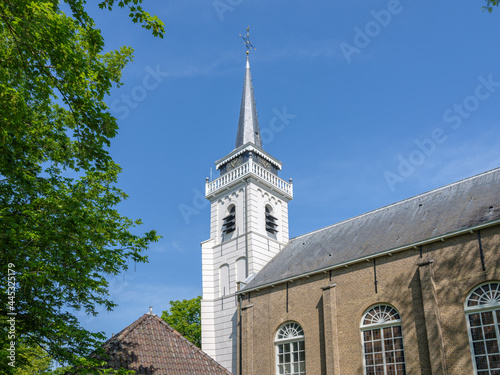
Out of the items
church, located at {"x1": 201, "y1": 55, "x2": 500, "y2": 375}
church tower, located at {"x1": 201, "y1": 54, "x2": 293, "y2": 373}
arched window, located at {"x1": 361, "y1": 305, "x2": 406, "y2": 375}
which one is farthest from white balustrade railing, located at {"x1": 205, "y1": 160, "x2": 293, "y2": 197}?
arched window, located at {"x1": 361, "y1": 305, "x2": 406, "y2": 375}

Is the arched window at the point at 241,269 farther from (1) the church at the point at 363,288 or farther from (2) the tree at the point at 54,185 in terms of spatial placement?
(2) the tree at the point at 54,185

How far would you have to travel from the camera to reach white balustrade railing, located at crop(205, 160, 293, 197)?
27631 mm

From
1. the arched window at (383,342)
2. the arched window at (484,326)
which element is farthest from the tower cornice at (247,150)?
the arched window at (484,326)

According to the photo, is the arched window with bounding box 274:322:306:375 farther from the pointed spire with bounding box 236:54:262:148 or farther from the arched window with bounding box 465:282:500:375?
the pointed spire with bounding box 236:54:262:148

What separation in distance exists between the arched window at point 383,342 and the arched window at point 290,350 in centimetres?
329

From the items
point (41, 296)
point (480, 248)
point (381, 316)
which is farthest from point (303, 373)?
point (41, 296)

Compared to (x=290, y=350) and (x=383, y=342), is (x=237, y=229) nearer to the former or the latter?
(x=290, y=350)

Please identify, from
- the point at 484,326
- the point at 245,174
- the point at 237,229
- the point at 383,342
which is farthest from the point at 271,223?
the point at 484,326

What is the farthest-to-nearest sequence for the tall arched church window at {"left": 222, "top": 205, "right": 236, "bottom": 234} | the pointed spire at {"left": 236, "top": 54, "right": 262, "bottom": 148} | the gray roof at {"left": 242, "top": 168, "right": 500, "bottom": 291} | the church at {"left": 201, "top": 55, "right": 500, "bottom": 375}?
1. the pointed spire at {"left": 236, "top": 54, "right": 262, "bottom": 148}
2. the tall arched church window at {"left": 222, "top": 205, "right": 236, "bottom": 234}
3. the gray roof at {"left": 242, "top": 168, "right": 500, "bottom": 291}
4. the church at {"left": 201, "top": 55, "right": 500, "bottom": 375}

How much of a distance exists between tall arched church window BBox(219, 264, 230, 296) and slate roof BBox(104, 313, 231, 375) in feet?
46.7

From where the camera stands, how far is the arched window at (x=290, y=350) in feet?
63.2

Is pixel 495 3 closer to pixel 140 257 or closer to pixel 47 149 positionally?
pixel 140 257

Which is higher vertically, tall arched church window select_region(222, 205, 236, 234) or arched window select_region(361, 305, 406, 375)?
tall arched church window select_region(222, 205, 236, 234)

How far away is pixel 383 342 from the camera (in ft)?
54.4
